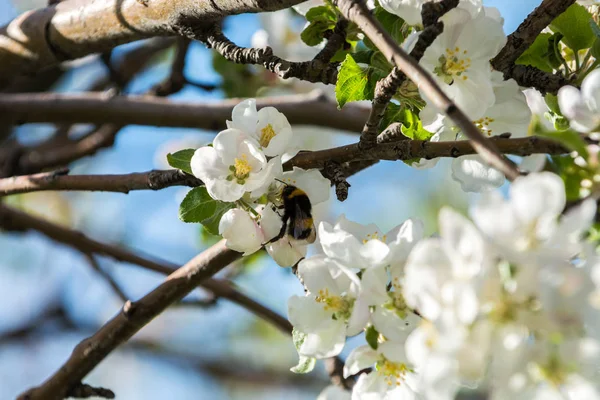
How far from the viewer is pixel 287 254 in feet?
3.04

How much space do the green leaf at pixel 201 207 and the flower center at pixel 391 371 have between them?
298mm

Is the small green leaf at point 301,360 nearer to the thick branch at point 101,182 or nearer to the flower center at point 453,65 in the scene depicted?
the thick branch at point 101,182

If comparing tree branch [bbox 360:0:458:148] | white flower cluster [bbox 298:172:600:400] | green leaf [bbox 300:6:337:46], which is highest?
green leaf [bbox 300:6:337:46]

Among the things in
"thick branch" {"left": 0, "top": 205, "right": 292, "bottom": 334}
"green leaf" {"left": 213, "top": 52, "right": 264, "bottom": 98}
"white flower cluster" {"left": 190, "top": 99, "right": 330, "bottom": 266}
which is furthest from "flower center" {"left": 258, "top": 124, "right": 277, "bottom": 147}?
"green leaf" {"left": 213, "top": 52, "right": 264, "bottom": 98}

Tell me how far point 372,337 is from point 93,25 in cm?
83

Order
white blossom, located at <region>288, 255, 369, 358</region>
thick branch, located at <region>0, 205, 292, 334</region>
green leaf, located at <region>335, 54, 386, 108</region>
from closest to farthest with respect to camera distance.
Answer: 1. white blossom, located at <region>288, 255, 369, 358</region>
2. green leaf, located at <region>335, 54, 386, 108</region>
3. thick branch, located at <region>0, 205, 292, 334</region>

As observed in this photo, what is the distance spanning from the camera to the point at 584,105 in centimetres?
70

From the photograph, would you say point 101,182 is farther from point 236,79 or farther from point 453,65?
point 236,79

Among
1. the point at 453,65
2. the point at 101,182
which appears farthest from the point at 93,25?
the point at 453,65

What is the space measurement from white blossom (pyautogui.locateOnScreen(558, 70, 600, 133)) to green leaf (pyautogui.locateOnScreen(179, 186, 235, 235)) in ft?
1.45

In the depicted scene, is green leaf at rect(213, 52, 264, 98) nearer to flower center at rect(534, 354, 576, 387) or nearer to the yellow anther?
the yellow anther

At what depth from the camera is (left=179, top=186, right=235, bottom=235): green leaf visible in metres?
0.91

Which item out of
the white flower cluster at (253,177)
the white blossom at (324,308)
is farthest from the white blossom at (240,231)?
the white blossom at (324,308)

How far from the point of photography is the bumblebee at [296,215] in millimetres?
907
